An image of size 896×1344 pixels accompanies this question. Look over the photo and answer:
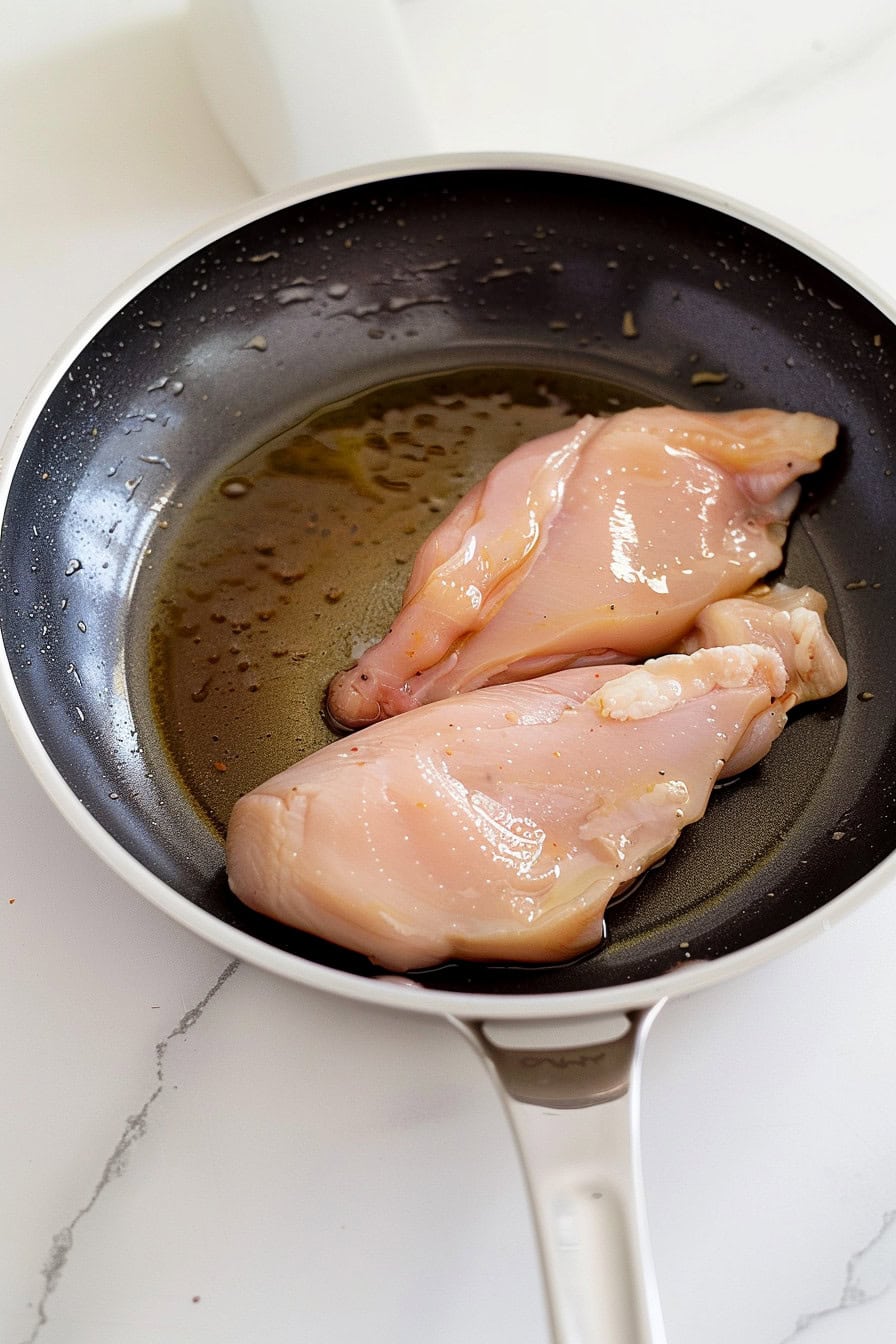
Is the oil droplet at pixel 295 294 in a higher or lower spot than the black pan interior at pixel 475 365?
higher

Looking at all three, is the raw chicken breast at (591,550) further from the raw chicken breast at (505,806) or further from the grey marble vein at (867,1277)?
the grey marble vein at (867,1277)

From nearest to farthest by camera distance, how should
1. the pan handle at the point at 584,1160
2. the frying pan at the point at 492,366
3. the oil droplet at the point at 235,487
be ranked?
the pan handle at the point at 584,1160 < the frying pan at the point at 492,366 < the oil droplet at the point at 235,487

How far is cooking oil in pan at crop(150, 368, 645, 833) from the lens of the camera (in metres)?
1.41

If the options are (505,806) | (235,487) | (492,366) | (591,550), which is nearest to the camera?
(505,806)

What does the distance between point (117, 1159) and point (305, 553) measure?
75 centimetres

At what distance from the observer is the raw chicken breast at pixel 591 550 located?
1418 millimetres

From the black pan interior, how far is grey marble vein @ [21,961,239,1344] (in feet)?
0.34

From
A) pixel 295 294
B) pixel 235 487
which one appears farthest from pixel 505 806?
pixel 295 294

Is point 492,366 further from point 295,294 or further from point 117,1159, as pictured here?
point 117,1159

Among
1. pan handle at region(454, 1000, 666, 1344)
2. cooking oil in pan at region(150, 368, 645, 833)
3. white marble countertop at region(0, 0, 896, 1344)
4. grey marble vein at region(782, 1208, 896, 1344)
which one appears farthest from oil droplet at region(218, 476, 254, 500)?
grey marble vein at region(782, 1208, 896, 1344)

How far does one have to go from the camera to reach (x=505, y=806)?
1249 millimetres

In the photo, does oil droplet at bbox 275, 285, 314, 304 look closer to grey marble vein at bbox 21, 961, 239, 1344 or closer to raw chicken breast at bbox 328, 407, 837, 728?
raw chicken breast at bbox 328, 407, 837, 728

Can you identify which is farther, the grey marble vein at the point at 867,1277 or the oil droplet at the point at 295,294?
the oil droplet at the point at 295,294

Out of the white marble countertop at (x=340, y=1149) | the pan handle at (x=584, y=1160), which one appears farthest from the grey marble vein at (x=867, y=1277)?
the pan handle at (x=584, y=1160)
